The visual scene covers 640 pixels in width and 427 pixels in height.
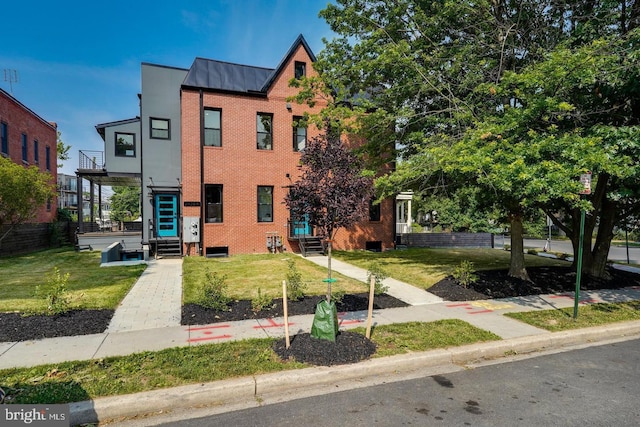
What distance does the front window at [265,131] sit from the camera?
662 inches

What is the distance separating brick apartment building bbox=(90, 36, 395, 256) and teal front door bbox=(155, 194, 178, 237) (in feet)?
0.15

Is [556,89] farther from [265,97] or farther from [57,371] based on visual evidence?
[265,97]

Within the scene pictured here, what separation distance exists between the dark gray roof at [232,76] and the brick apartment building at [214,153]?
5 cm

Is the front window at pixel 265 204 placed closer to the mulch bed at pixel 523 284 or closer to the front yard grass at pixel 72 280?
the front yard grass at pixel 72 280

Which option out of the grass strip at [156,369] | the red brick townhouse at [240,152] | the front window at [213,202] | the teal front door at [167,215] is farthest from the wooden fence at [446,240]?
the grass strip at [156,369]

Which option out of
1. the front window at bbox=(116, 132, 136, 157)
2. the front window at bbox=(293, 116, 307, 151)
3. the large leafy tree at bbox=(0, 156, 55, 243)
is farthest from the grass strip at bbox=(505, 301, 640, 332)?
the front window at bbox=(116, 132, 136, 157)

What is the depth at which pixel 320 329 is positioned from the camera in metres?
5.18

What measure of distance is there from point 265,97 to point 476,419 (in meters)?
15.7

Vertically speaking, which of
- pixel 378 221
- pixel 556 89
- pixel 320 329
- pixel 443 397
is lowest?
pixel 443 397

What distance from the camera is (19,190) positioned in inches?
534

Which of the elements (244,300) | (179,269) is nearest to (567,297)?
(244,300)

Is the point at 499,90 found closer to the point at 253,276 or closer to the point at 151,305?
the point at 253,276

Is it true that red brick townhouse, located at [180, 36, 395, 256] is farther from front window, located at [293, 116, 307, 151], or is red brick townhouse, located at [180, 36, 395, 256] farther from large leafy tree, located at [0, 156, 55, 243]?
large leafy tree, located at [0, 156, 55, 243]

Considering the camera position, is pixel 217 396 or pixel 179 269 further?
pixel 179 269
